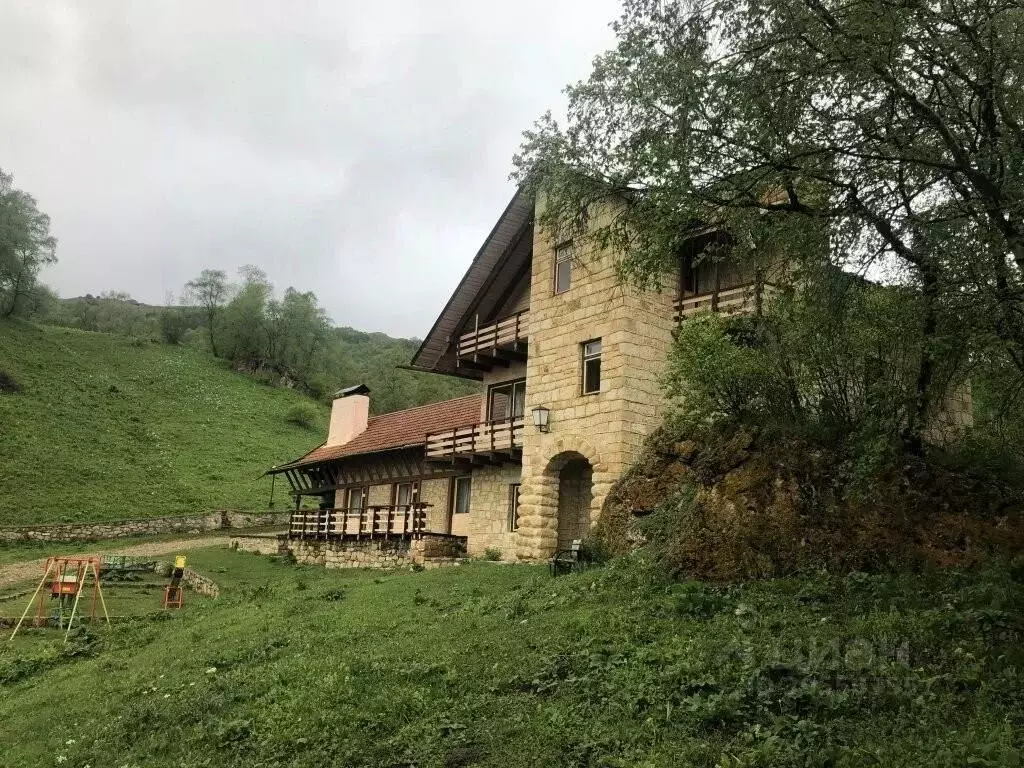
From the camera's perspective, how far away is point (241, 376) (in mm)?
68750

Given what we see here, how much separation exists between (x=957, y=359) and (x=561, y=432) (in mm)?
10636

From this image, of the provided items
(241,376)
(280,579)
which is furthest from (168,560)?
(241,376)

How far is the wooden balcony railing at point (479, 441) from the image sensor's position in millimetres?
21302

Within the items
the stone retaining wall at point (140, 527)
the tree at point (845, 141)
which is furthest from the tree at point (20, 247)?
the tree at point (845, 141)

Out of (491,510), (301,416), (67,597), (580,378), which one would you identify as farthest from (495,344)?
(301,416)

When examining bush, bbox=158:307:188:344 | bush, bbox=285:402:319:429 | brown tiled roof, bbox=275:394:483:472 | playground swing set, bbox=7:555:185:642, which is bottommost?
playground swing set, bbox=7:555:185:642

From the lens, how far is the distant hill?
3862 centimetres

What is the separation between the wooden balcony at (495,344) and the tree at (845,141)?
39.3 ft

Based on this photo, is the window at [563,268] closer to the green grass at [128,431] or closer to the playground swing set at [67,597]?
the playground swing set at [67,597]

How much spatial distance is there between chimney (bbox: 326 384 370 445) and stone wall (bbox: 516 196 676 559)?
14771 mm

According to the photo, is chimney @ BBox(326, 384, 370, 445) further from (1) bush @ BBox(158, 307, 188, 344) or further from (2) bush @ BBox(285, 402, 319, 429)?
(1) bush @ BBox(158, 307, 188, 344)

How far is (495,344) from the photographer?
72.6 ft

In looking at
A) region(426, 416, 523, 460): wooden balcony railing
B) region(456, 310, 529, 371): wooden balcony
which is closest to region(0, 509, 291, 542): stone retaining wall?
region(426, 416, 523, 460): wooden balcony railing

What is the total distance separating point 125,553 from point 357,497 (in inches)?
341
